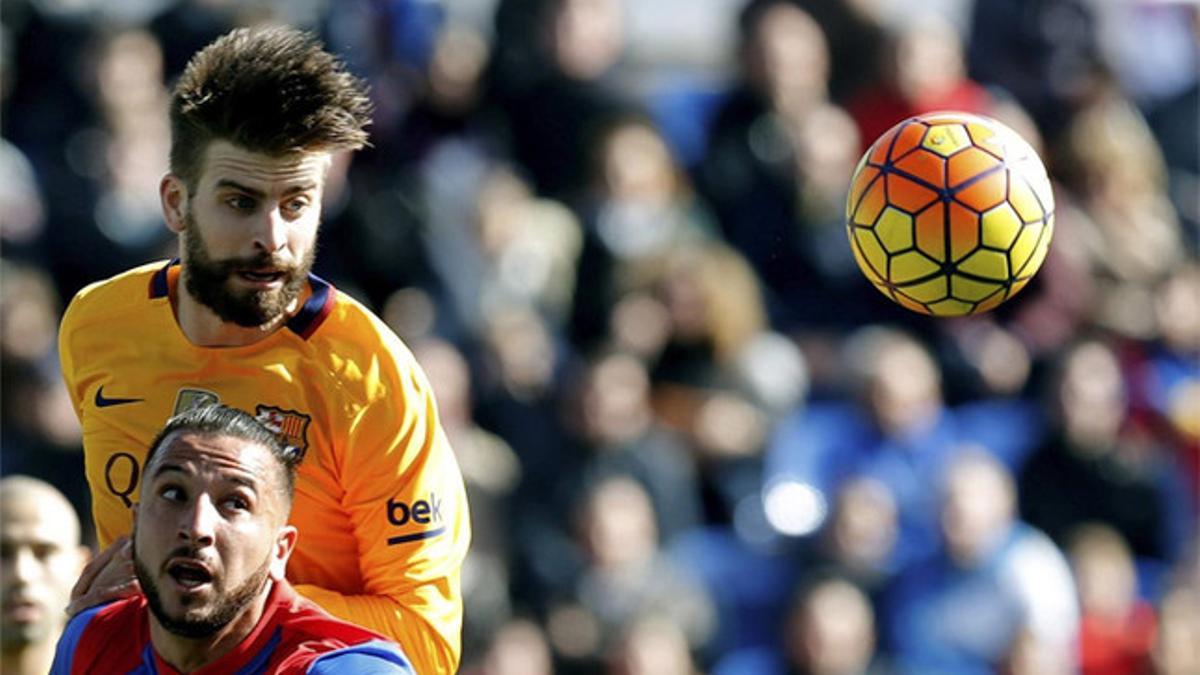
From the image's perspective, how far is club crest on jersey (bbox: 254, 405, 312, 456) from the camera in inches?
187

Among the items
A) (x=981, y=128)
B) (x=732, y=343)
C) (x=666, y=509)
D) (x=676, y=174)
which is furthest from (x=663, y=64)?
(x=981, y=128)

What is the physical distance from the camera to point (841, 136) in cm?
1063

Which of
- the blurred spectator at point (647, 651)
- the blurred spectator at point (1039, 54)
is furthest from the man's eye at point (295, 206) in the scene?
the blurred spectator at point (1039, 54)

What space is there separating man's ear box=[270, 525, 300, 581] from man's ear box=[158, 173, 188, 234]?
0.72m

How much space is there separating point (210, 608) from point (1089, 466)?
6.86 m

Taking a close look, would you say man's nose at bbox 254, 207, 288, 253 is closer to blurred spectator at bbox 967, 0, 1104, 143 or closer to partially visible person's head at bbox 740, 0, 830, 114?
partially visible person's head at bbox 740, 0, 830, 114

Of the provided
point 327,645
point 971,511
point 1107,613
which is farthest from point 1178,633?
point 327,645

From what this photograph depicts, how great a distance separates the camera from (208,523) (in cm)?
436

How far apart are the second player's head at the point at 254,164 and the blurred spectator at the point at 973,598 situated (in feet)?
18.6

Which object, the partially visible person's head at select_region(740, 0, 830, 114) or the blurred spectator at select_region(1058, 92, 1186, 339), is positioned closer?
the partially visible person's head at select_region(740, 0, 830, 114)

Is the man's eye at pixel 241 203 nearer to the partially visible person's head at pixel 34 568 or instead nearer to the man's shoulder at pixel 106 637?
the man's shoulder at pixel 106 637

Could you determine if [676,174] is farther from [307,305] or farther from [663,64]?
[307,305]

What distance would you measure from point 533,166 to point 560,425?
4.64 ft

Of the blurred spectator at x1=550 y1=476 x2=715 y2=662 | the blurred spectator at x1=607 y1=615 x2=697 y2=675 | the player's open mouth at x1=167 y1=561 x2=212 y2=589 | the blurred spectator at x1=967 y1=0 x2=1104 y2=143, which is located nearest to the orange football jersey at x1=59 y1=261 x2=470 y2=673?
the player's open mouth at x1=167 y1=561 x2=212 y2=589
